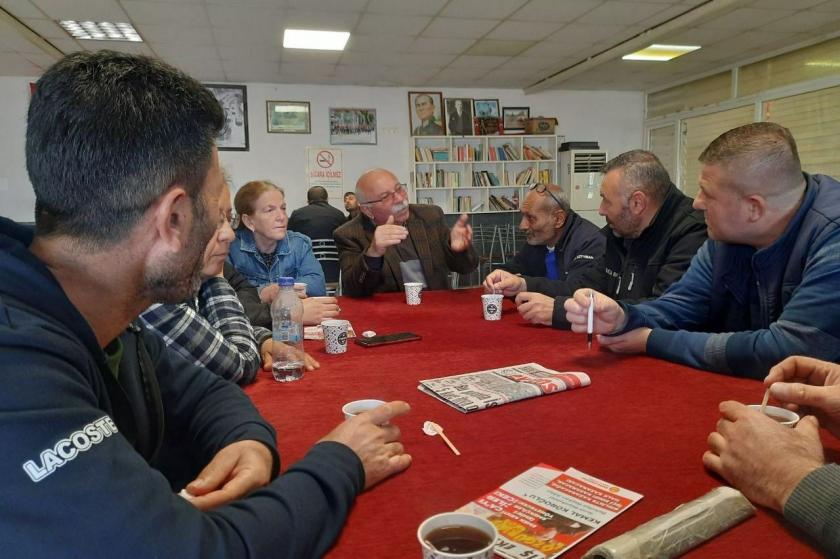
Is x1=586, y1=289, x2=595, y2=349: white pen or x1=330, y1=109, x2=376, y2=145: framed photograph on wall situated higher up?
x1=330, y1=109, x2=376, y2=145: framed photograph on wall

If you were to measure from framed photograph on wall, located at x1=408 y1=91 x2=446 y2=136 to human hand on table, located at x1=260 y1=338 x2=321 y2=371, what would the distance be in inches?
274

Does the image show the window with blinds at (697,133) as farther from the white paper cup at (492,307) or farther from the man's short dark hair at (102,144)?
the man's short dark hair at (102,144)

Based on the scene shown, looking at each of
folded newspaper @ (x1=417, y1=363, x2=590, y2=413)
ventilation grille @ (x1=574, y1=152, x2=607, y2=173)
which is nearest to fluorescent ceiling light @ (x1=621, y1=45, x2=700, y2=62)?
ventilation grille @ (x1=574, y1=152, x2=607, y2=173)

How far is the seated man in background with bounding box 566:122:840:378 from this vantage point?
5.01 feet

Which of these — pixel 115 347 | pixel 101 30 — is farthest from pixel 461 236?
pixel 101 30

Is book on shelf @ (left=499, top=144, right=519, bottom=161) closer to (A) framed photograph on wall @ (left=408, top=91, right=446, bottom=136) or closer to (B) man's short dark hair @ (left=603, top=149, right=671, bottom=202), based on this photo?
(A) framed photograph on wall @ (left=408, top=91, right=446, bottom=136)

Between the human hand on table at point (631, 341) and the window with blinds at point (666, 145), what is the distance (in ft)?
24.5

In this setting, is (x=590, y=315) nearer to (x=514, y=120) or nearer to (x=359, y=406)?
(x=359, y=406)

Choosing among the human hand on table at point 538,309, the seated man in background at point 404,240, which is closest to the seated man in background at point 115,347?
the human hand on table at point 538,309

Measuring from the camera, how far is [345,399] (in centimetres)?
146

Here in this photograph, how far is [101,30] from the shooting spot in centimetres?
559

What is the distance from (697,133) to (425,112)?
12.8 feet

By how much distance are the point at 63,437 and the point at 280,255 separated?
2.64m

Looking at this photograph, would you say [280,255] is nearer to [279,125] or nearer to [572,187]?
[279,125]
